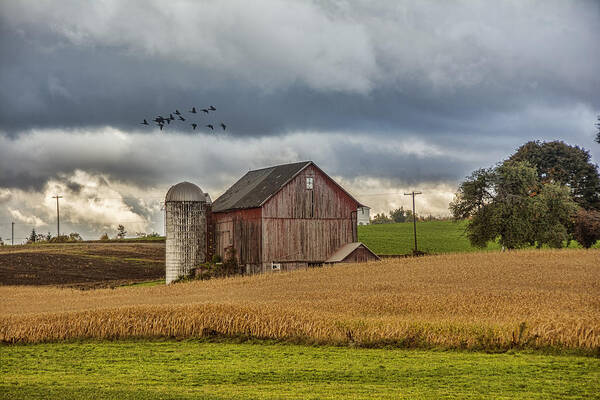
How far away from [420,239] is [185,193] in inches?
1572

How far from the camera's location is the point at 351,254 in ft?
165

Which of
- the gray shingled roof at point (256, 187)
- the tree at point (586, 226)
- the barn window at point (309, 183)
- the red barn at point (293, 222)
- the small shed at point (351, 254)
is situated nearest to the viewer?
the red barn at point (293, 222)

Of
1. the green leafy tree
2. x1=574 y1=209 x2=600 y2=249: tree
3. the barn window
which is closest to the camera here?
the barn window

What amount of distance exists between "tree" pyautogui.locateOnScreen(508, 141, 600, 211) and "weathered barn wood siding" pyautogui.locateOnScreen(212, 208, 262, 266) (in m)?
32.8

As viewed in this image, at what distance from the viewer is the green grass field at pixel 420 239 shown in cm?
7862

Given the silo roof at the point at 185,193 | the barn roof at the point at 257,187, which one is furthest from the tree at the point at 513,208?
the silo roof at the point at 185,193

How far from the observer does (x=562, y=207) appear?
59.8 metres

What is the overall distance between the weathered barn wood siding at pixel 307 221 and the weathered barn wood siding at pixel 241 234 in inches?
34.3

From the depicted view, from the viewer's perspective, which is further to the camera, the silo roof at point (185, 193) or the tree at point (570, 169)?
the tree at point (570, 169)

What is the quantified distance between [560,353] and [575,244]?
2672 inches

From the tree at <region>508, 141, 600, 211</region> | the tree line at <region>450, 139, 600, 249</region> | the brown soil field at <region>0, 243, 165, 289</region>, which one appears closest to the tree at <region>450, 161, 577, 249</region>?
the tree line at <region>450, 139, 600, 249</region>

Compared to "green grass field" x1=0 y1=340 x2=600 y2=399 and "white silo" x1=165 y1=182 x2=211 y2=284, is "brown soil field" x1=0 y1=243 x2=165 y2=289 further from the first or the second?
"green grass field" x1=0 y1=340 x2=600 y2=399

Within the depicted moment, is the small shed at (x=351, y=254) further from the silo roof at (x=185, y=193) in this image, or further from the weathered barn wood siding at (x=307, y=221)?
the silo roof at (x=185, y=193)

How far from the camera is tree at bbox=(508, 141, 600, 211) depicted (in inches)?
2830
